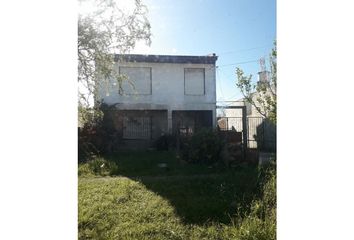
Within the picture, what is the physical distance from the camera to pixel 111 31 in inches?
80.0

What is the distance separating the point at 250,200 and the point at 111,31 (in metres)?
1.48

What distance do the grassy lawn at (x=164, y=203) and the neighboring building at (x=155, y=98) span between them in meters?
0.29

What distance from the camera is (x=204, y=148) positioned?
4.42 meters

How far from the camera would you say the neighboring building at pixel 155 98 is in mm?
2537

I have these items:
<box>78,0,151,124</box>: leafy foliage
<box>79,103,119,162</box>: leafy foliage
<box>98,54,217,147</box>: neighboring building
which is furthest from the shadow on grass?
<box>78,0,151,124</box>: leafy foliage

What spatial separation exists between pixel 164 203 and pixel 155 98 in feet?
6.40

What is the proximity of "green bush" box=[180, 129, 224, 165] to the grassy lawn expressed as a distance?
35.3 inches

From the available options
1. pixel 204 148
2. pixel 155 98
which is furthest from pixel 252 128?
pixel 155 98

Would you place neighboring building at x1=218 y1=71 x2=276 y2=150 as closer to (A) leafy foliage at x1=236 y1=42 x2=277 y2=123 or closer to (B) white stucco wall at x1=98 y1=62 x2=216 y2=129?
(B) white stucco wall at x1=98 y1=62 x2=216 y2=129

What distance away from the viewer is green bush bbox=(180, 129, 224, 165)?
4348mm

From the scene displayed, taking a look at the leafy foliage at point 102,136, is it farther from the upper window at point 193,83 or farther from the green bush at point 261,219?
the upper window at point 193,83

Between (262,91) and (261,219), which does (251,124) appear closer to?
(262,91)
